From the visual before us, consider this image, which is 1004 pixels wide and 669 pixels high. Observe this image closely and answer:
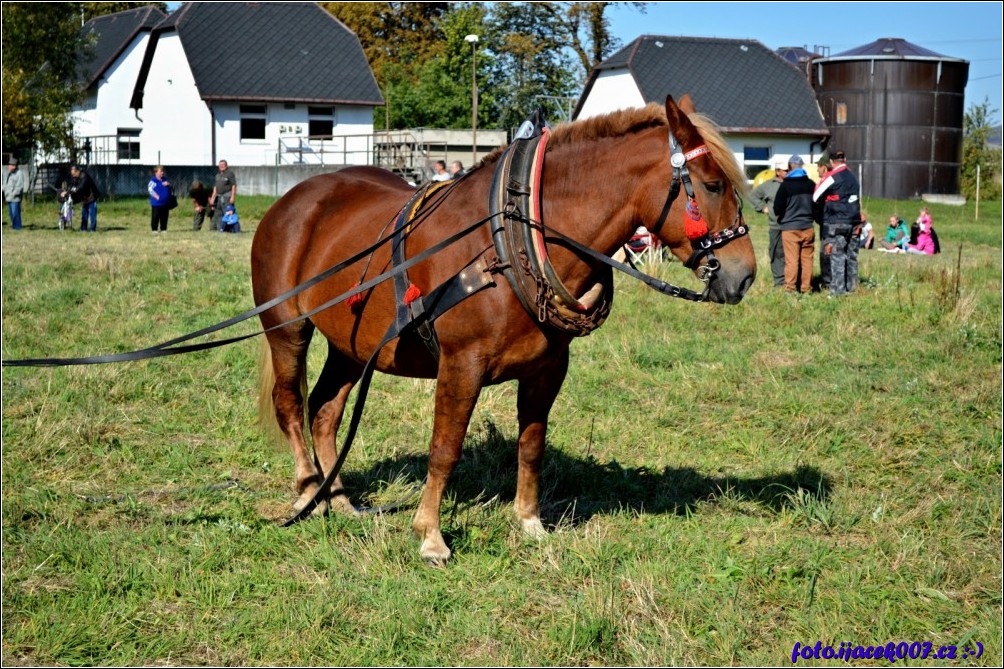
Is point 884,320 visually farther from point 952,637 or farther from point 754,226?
point 754,226

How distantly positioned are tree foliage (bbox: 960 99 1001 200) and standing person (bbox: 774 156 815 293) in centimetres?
3494

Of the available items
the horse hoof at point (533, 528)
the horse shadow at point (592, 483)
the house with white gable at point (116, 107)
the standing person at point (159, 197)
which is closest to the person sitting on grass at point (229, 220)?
the standing person at point (159, 197)

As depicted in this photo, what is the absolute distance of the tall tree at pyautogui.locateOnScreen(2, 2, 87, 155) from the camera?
32.8 m

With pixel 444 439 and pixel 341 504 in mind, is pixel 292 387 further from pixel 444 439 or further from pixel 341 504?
pixel 444 439

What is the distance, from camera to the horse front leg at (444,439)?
201 inches

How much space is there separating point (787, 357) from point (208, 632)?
6.63 m

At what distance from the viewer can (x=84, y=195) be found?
2473 cm

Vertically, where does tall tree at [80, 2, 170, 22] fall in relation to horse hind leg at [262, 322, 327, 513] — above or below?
above

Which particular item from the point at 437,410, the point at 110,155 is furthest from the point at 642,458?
the point at 110,155

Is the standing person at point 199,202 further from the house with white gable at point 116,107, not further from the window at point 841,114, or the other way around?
the window at point 841,114

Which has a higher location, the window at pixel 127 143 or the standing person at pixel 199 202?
the window at pixel 127 143

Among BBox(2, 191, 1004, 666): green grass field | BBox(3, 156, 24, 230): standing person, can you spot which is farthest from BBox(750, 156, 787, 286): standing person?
BBox(3, 156, 24, 230): standing person

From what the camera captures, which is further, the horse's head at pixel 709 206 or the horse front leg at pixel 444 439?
the horse front leg at pixel 444 439

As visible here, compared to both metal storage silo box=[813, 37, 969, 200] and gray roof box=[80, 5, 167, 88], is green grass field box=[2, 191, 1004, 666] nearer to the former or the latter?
metal storage silo box=[813, 37, 969, 200]
